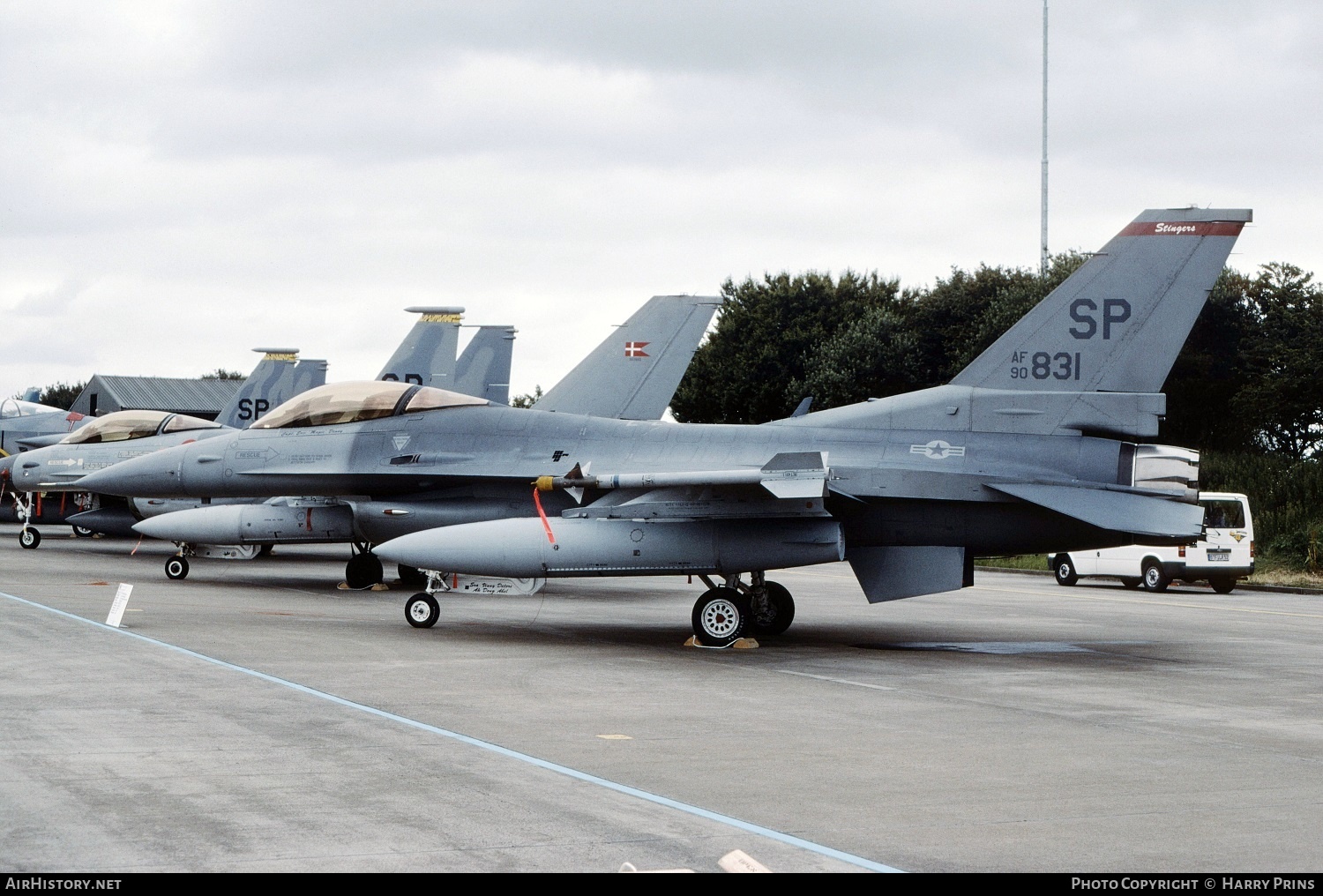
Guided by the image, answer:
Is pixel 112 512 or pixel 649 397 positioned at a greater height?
pixel 649 397

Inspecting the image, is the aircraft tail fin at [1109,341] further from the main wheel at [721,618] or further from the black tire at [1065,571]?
the black tire at [1065,571]

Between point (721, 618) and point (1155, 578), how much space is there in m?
15.6

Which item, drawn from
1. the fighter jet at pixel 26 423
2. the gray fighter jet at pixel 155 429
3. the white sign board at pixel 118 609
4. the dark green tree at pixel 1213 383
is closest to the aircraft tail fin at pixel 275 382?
the gray fighter jet at pixel 155 429

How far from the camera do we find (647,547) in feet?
46.6

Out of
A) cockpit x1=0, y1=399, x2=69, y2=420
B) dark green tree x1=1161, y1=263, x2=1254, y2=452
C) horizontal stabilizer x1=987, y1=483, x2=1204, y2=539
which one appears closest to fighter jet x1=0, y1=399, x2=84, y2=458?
cockpit x1=0, y1=399, x2=69, y2=420

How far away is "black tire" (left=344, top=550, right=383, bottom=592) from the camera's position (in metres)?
22.2

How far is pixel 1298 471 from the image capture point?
33.5 m

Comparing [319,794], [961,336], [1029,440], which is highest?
[961,336]

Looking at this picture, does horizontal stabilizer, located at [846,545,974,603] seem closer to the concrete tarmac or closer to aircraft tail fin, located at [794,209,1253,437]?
the concrete tarmac
